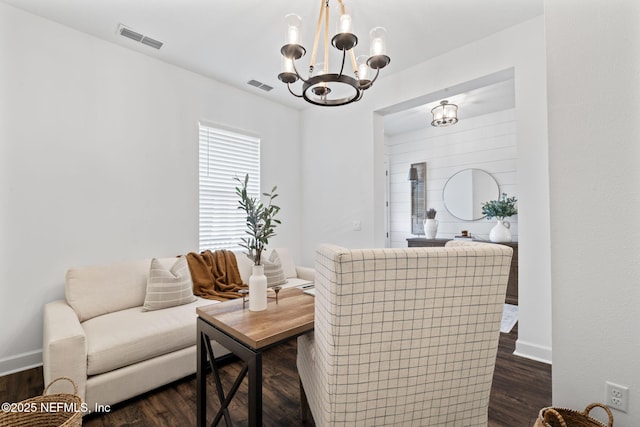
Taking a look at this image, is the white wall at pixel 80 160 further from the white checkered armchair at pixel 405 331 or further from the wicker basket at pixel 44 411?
the white checkered armchair at pixel 405 331

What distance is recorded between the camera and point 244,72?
10.9ft

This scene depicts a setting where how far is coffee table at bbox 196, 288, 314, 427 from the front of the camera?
1180 mm

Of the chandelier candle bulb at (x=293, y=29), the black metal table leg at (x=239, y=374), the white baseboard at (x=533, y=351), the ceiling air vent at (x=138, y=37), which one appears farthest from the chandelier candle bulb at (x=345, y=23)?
the white baseboard at (x=533, y=351)

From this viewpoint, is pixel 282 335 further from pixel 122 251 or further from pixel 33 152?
pixel 33 152

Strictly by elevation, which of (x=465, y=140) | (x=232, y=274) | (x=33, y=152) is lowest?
(x=232, y=274)

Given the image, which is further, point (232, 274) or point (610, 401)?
point (232, 274)

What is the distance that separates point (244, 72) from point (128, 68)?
3.70 ft

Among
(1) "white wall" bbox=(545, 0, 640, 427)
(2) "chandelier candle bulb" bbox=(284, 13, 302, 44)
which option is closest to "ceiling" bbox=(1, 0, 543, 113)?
(2) "chandelier candle bulb" bbox=(284, 13, 302, 44)

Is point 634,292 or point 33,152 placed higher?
point 33,152

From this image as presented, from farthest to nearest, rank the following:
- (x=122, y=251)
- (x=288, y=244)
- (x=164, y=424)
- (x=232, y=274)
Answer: (x=288, y=244) → (x=232, y=274) → (x=122, y=251) → (x=164, y=424)

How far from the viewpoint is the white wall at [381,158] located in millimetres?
2410

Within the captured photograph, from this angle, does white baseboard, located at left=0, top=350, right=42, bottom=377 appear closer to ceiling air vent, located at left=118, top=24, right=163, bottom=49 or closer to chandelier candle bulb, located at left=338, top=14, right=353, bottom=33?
ceiling air vent, located at left=118, top=24, right=163, bottom=49

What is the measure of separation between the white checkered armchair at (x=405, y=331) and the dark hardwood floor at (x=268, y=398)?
29.5 inches

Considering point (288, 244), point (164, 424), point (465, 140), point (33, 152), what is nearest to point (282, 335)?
point (164, 424)
